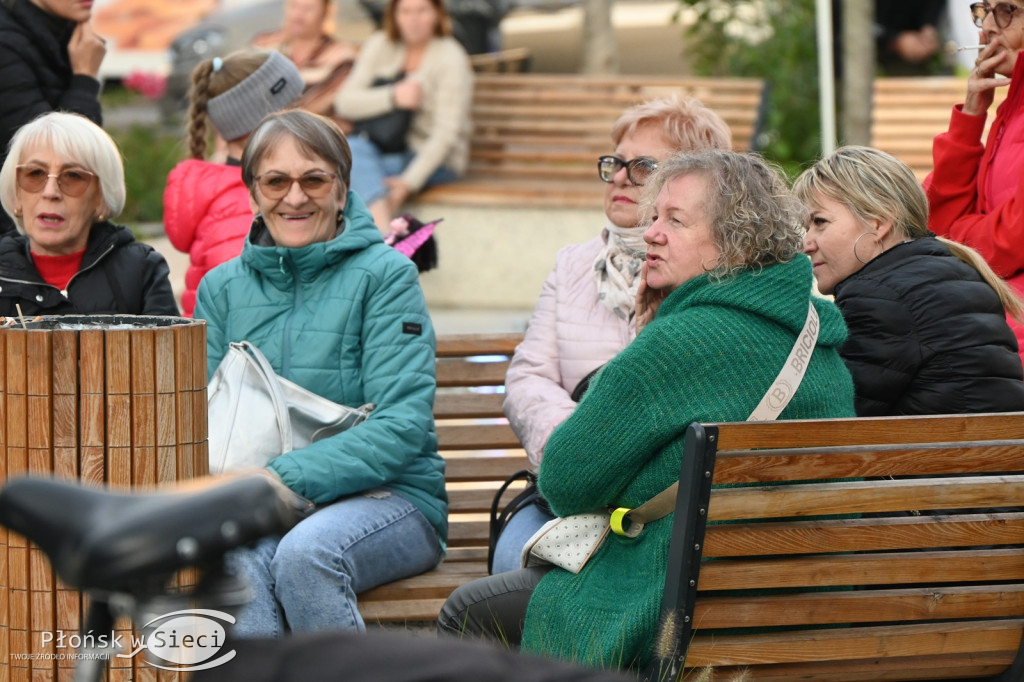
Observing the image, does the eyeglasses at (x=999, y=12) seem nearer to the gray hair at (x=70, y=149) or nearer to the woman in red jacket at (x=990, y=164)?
the woman in red jacket at (x=990, y=164)

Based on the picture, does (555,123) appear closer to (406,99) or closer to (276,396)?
(406,99)

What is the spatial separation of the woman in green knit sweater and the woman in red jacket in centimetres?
122

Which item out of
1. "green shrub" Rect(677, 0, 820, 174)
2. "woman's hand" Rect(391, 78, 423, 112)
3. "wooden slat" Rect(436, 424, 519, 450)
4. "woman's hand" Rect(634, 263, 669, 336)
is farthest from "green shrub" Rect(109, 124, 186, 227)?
"woman's hand" Rect(634, 263, 669, 336)

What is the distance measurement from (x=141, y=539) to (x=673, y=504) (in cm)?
Result: 166

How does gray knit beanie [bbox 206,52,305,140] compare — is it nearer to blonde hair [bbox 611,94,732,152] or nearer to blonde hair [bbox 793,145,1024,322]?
blonde hair [bbox 611,94,732,152]

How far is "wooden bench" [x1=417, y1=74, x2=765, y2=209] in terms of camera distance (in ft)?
32.8

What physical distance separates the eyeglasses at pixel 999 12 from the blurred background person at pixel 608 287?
0.94 m

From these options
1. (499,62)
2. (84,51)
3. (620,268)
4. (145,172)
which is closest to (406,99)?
(145,172)

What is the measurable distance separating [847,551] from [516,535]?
3.31 ft

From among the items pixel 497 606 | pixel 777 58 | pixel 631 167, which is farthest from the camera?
pixel 777 58

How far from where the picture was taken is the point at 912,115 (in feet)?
33.7

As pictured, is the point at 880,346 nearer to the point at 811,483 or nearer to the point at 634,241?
the point at 811,483

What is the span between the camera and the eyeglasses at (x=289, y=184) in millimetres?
3889

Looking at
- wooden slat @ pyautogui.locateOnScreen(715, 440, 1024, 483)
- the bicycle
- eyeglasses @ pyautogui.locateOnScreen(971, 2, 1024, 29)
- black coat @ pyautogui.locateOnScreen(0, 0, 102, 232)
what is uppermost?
eyeglasses @ pyautogui.locateOnScreen(971, 2, 1024, 29)
